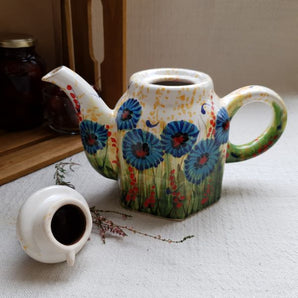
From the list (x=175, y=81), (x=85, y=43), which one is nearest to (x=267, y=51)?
(x=85, y=43)

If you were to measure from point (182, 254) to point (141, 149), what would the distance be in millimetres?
155

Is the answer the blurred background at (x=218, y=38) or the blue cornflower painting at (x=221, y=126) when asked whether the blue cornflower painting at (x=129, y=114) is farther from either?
the blurred background at (x=218, y=38)

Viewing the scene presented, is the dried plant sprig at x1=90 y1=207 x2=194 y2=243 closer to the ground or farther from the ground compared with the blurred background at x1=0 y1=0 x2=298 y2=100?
closer to the ground

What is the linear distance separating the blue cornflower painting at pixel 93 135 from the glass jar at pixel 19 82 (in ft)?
1.03

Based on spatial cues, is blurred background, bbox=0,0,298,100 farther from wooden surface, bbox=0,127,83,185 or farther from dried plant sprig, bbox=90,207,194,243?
dried plant sprig, bbox=90,207,194,243

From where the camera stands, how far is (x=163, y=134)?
0.59m

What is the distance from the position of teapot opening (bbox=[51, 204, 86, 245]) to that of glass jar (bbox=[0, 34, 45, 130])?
0.43 m

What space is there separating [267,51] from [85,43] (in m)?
0.60

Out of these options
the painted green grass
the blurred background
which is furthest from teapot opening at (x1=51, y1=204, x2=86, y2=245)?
the blurred background

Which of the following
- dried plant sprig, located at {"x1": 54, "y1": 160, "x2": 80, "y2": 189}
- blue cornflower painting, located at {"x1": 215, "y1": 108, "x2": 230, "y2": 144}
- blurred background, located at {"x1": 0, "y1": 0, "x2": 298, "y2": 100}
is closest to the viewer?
blue cornflower painting, located at {"x1": 215, "y1": 108, "x2": 230, "y2": 144}

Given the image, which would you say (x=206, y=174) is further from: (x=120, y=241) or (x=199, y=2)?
(x=199, y=2)

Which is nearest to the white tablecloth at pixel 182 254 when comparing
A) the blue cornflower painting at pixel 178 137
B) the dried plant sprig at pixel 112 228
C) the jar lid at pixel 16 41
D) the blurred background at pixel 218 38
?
the dried plant sprig at pixel 112 228

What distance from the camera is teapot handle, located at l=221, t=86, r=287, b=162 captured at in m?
0.65

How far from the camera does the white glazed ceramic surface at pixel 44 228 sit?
517 mm
